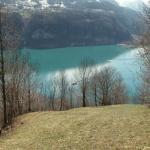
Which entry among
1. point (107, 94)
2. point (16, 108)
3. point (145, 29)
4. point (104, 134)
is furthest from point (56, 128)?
point (107, 94)

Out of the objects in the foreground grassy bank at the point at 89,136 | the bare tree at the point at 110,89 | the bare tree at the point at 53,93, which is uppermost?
the foreground grassy bank at the point at 89,136

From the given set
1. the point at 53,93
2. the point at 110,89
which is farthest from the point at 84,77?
the point at 53,93

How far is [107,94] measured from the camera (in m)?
83.5

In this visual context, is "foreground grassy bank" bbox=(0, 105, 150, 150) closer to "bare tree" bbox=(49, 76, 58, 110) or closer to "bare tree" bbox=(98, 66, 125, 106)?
"bare tree" bbox=(98, 66, 125, 106)

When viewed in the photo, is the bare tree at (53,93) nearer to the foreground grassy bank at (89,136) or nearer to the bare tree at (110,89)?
the bare tree at (110,89)

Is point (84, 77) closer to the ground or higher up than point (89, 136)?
closer to the ground

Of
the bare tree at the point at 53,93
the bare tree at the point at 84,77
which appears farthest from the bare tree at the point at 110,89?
the bare tree at the point at 53,93

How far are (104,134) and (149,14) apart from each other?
342 inches

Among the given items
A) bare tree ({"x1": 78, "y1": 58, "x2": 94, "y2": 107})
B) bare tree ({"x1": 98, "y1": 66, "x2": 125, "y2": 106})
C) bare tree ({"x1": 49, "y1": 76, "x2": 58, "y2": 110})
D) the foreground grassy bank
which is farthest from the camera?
bare tree ({"x1": 49, "y1": 76, "x2": 58, "y2": 110})

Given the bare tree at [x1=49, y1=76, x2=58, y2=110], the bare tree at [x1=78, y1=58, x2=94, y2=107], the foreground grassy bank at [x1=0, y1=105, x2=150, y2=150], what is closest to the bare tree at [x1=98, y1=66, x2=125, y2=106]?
the bare tree at [x1=78, y1=58, x2=94, y2=107]

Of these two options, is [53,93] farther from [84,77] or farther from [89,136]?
[89,136]

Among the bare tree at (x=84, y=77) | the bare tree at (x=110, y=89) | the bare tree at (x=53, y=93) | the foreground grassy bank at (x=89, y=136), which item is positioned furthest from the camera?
the bare tree at (x=53, y=93)

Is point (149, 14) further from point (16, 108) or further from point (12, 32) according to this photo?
point (16, 108)

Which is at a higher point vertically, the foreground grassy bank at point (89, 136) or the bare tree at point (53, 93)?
the foreground grassy bank at point (89, 136)
